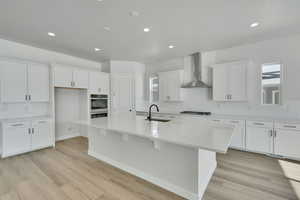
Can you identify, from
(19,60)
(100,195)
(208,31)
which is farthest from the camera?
(19,60)

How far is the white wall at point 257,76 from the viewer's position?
3.13 metres

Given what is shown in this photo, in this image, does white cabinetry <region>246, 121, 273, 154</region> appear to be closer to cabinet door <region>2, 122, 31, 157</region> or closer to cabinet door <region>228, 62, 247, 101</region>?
cabinet door <region>228, 62, 247, 101</region>

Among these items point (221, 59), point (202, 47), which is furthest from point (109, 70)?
point (221, 59)

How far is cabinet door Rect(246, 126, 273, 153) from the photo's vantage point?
300 cm

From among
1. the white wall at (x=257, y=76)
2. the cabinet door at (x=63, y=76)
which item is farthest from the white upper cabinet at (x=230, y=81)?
the cabinet door at (x=63, y=76)

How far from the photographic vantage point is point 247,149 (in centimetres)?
327

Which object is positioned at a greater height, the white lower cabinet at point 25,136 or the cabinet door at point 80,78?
the cabinet door at point 80,78

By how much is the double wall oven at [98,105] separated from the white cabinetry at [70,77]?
0.52 m

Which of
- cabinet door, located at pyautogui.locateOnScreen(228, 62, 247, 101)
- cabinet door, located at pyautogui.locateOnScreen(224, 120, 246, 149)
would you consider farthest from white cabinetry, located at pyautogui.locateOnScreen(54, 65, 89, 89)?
cabinet door, located at pyautogui.locateOnScreen(224, 120, 246, 149)

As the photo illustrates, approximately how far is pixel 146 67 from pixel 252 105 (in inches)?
156

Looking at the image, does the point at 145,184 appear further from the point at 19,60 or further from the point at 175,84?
the point at 19,60

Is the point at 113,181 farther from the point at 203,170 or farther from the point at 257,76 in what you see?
the point at 257,76

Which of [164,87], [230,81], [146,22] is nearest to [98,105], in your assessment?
[164,87]

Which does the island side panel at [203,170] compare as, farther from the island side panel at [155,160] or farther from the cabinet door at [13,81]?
the cabinet door at [13,81]
